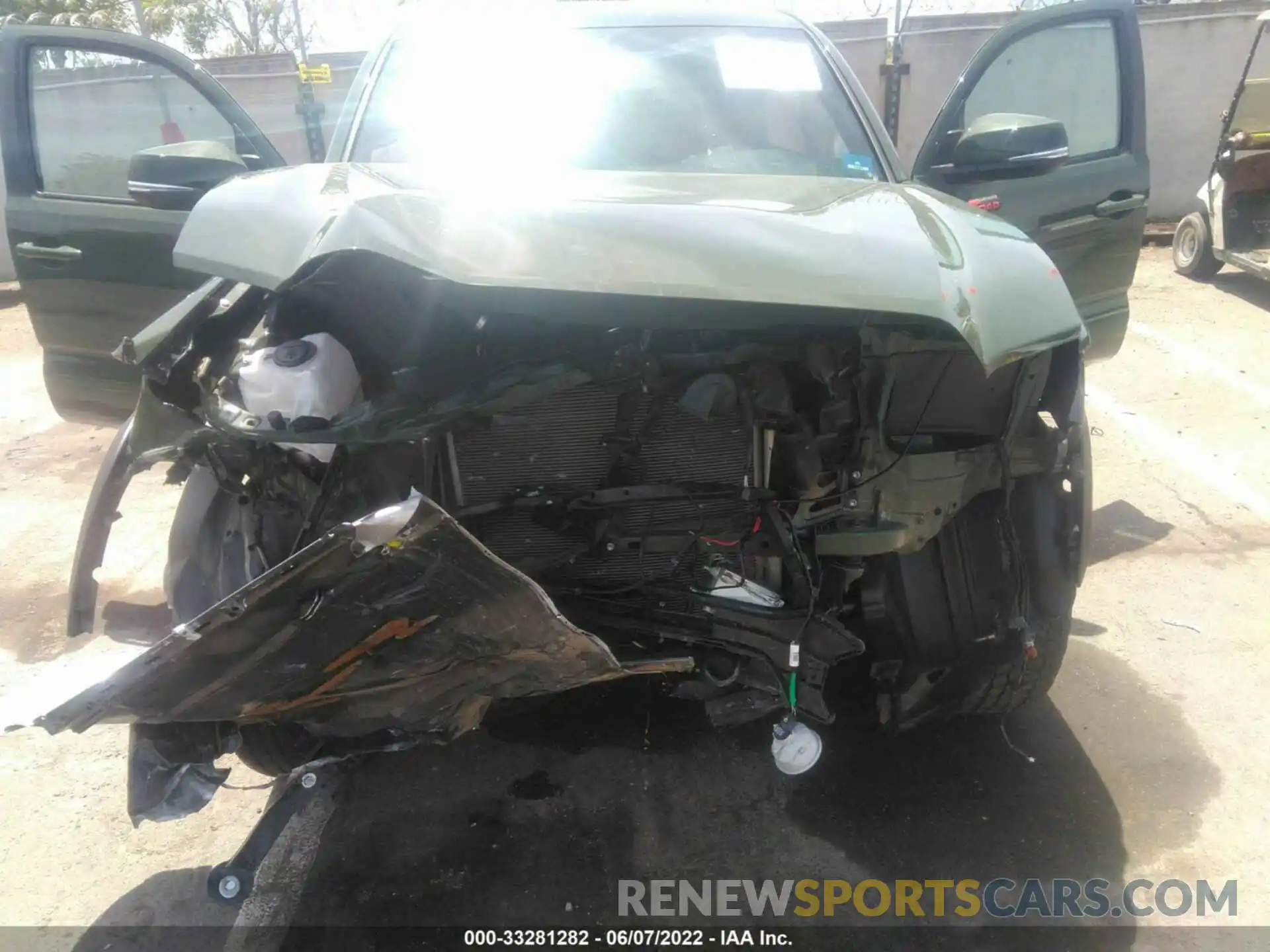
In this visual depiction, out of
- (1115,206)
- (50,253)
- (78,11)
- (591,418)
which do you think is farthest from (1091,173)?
(78,11)

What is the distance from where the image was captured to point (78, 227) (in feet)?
10.4

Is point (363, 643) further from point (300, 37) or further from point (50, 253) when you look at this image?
point (300, 37)

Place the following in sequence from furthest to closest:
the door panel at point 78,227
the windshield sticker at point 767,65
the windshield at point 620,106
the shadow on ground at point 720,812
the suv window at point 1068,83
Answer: the suv window at point 1068,83 → the door panel at point 78,227 → the windshield sticker at point 767,65 → the windshield at point 620,106 → the shadow on ground at point 720,812

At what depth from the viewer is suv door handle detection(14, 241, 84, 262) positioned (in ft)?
10.4

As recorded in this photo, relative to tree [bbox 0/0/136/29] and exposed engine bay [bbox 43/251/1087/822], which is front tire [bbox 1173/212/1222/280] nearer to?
exposed engine bay [bbox 43/251/1087/822]

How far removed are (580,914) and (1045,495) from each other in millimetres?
1490

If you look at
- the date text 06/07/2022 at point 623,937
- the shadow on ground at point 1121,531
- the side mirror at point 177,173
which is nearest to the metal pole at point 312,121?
the side mirror at point 177,173

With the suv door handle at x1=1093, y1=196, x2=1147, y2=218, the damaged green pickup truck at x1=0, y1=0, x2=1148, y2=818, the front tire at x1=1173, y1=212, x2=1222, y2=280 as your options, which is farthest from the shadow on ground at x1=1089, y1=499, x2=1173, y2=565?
the front tire at x1=1173, y1=212, x2=1222, y2=280

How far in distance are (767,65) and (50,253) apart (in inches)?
98.4

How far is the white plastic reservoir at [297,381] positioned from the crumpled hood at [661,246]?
0.54ft

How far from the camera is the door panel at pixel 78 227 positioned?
3.13m

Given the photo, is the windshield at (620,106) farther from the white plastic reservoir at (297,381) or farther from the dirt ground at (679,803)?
the dirt ground at (679,803)

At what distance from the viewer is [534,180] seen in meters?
2.13

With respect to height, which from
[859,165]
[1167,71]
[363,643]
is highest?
[1167,71]
